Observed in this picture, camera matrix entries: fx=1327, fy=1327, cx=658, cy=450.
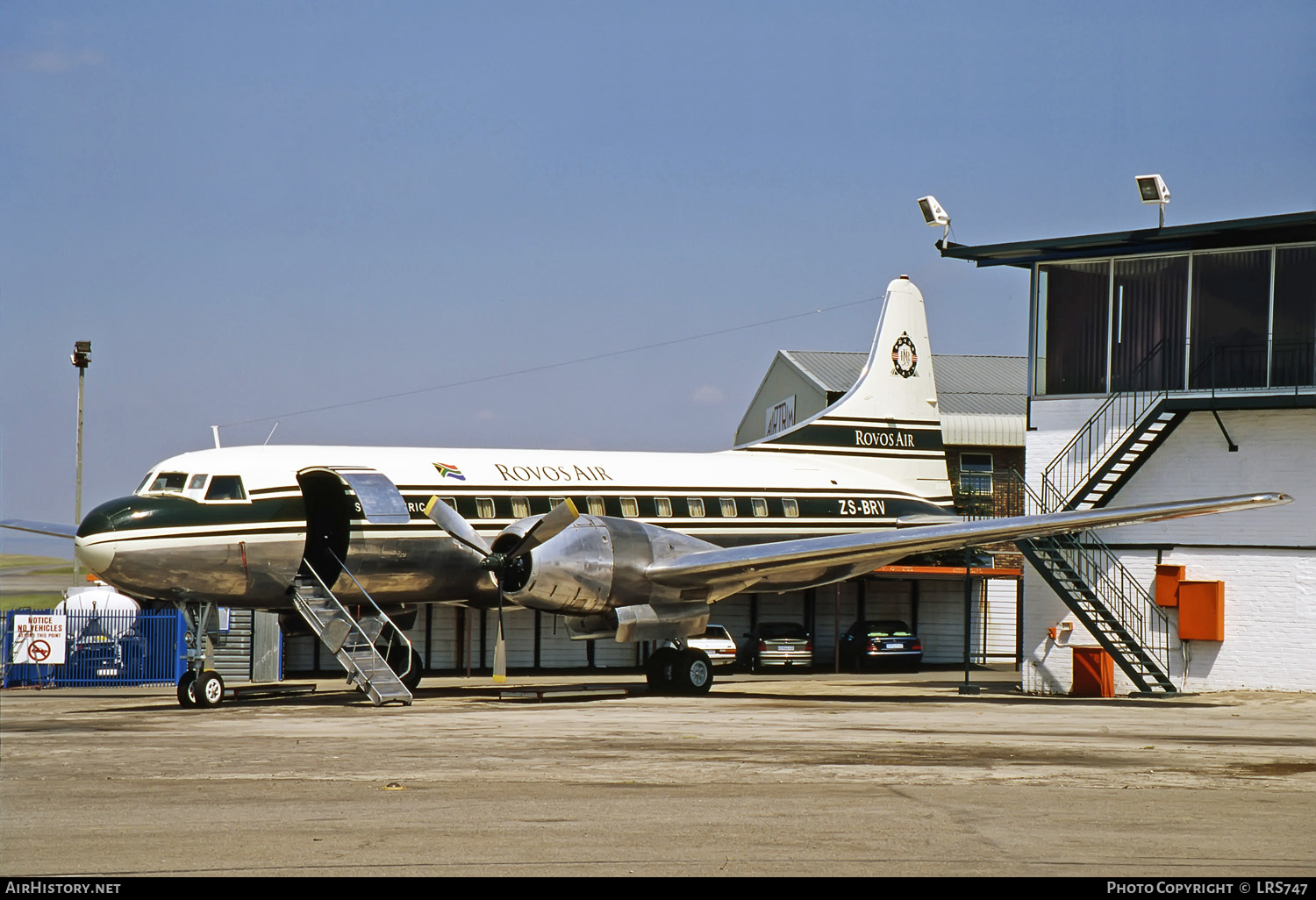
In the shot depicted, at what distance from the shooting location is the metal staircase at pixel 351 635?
22.1 m

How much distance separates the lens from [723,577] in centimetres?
2347

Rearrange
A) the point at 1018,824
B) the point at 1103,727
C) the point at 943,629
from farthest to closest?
the point at 943,629 < the point at 1103,727 < the point at 1018,824

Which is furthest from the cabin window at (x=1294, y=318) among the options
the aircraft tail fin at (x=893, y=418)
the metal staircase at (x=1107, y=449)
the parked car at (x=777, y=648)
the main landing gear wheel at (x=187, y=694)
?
the main landing gear wheel at (x=187, y=694)

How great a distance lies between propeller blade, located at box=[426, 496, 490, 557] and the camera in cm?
2362

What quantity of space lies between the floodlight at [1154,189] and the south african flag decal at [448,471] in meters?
14.1

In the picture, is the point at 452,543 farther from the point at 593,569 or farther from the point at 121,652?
the point at 121,652

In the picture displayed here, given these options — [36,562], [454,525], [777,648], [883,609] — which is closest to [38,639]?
[454,525]

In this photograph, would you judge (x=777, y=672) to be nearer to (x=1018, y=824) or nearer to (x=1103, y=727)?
(x=1103, y=727)

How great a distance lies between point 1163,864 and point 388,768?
7701mm

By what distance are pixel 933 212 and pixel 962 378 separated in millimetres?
27251

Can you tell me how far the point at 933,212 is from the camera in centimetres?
2788

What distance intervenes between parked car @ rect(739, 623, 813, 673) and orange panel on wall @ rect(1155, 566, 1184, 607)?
11134mm

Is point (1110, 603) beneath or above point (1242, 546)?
beneath

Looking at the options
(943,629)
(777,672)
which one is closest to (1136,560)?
(777,672)
